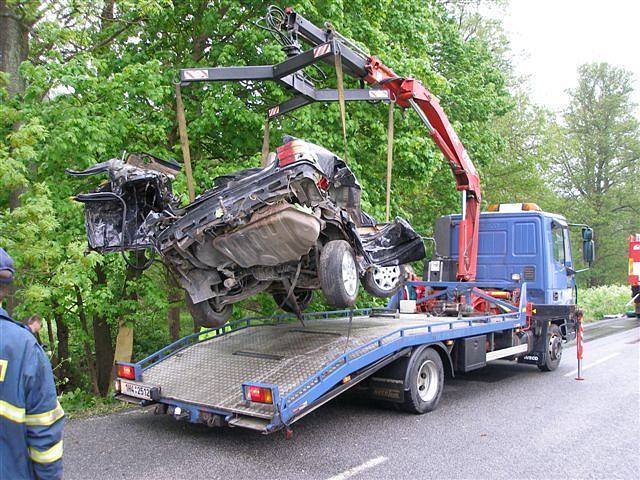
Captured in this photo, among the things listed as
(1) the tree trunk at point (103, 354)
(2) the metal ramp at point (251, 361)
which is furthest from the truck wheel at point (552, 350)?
(1) the tree trunk at point (103, 354)

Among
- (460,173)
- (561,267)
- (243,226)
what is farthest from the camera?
(561,267)

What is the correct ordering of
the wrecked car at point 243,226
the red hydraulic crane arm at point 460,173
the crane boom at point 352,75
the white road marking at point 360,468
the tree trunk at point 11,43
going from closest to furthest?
the white road marking at point 360,468 → the wrecked car at point 243,226 → the crane boom at point 352,75 → the tree trunk at point 11,43 → the red hydraulic crane arm at point 460,173

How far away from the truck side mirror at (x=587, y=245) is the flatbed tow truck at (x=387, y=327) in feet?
0.07

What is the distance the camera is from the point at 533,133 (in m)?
21.7

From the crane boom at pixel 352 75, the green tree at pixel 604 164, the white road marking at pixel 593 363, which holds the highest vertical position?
the green tree at pixel 604 164

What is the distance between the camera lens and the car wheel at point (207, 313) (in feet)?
18.9

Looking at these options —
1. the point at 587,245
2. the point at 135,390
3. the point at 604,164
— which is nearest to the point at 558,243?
the point at 587,245

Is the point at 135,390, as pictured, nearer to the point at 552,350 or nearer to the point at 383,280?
the point at 383,280

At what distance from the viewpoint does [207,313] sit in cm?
579

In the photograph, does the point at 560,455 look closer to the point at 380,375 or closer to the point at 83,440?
the point at 380,375

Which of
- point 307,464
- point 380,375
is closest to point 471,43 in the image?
point 380,375

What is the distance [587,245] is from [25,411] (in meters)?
8.99

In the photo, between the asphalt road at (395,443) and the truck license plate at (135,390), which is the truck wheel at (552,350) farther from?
the truck license plate at (135,390)

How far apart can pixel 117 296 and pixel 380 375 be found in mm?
4325
